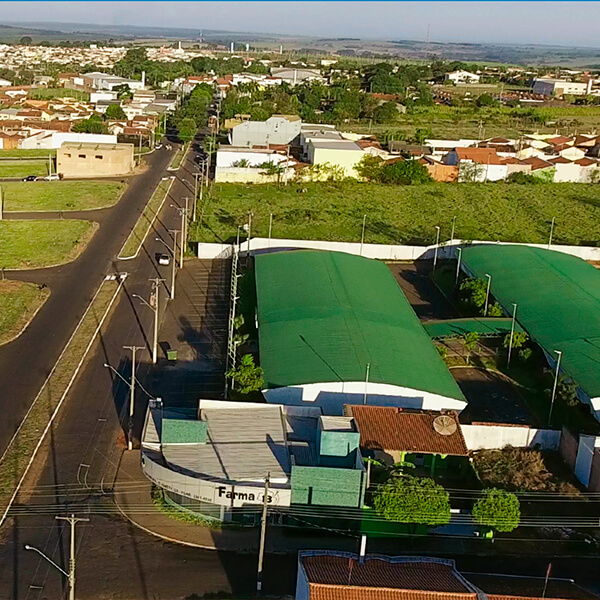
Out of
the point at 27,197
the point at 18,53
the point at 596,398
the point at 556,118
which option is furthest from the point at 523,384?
the point at 18,53

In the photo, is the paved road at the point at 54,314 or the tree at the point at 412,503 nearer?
the tree at the point at 412,503

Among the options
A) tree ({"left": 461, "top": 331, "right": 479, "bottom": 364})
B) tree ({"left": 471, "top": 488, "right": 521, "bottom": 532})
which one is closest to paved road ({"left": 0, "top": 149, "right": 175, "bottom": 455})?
tree ({"left": 471, "top": 488, "right": 521, "bottom": 532})

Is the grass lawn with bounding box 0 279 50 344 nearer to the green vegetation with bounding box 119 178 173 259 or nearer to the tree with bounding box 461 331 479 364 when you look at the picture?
the green vegetation with bounding box 119 178 173 259

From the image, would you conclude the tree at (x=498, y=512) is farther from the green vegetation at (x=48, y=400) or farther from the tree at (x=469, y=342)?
the tree at (x=469, y=342)

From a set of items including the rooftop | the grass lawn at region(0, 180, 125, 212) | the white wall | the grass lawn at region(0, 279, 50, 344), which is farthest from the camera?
the grass lawn at region(0, 180, 125, 212)

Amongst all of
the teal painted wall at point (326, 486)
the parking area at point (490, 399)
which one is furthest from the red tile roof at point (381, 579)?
the parking area at point (490, 399)
